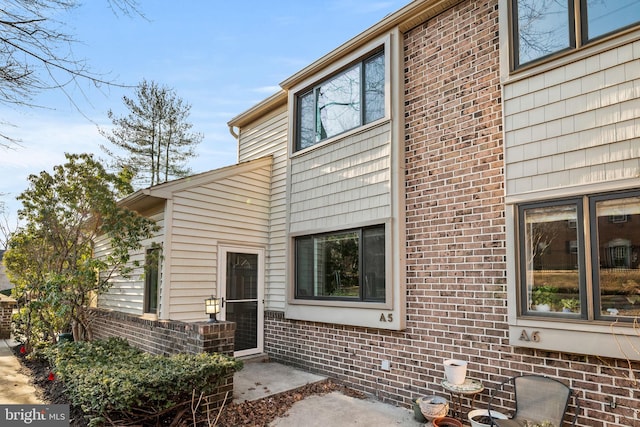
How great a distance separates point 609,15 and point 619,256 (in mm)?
2351

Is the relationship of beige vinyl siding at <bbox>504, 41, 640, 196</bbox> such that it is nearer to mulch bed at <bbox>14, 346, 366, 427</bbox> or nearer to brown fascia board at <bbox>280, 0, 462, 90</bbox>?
brown fascia board at <bbox>280, 0, 462, 90</bbox>

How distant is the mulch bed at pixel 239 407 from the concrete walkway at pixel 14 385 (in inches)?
4.4

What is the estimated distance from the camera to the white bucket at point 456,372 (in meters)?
4.21

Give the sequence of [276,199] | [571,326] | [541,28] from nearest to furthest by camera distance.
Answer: [571,326] < [541,28] < [276,199]

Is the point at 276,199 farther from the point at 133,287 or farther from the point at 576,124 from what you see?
the point at 576,124

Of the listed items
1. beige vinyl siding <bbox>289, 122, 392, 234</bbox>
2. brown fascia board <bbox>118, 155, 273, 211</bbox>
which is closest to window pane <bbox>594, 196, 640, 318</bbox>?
beige vinyl siding <bbox>289, 122, 392, 234</bbox>

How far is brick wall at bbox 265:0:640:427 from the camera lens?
172 inches

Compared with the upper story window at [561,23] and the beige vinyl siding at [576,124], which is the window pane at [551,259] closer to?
the beige vinyl siding at [576,124]

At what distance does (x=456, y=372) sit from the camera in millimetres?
4211

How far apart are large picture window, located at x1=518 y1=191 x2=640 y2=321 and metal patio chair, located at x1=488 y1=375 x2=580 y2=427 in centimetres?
65

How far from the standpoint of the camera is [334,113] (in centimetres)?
664

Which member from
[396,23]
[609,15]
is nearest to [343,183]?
[396,23]

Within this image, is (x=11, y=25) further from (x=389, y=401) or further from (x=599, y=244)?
(x=389, y=401)

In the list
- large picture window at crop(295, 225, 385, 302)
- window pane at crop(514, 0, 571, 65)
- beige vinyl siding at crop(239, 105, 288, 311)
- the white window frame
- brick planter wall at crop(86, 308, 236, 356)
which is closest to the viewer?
the white window frame
